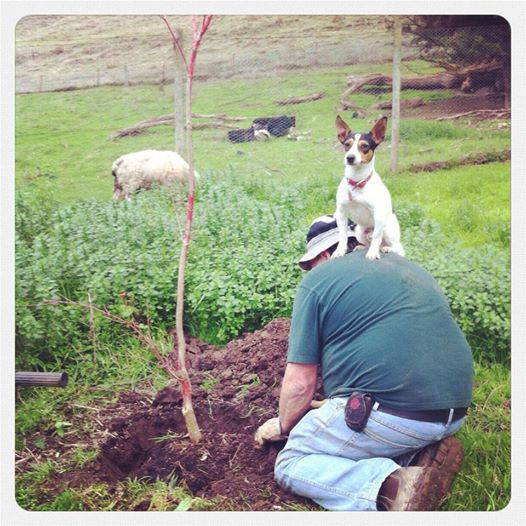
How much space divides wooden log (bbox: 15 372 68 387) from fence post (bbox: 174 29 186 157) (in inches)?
80.3

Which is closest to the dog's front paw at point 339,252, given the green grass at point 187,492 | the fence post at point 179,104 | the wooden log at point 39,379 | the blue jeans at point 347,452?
the blue jeans at point 347,452

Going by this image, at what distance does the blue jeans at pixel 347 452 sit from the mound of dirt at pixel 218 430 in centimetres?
17

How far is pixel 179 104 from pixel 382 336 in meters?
2.64

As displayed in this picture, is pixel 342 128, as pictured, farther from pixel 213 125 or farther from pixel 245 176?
pixel 245 176

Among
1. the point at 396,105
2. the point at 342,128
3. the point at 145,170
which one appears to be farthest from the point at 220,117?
the point at 342,128

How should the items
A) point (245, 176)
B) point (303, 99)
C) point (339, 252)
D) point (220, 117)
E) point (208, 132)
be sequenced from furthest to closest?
point (245, 176)
point (208, 132)
point (220, 117)
point (303, 99)
point (339, 252)

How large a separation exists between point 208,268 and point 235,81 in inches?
44.4

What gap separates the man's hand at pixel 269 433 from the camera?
3711 mm

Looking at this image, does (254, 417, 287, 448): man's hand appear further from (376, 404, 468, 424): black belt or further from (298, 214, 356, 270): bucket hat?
(298, 214, 356, 270): bucket hat

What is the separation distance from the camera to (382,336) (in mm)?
3340

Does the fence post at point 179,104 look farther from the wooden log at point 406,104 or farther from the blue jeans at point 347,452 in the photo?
the blue jeans at point 347,452

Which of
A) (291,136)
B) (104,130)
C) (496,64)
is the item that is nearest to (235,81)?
(291,136)

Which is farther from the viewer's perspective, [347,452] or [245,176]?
[245,176]

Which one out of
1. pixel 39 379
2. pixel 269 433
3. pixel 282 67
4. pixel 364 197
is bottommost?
pixel 269 433
